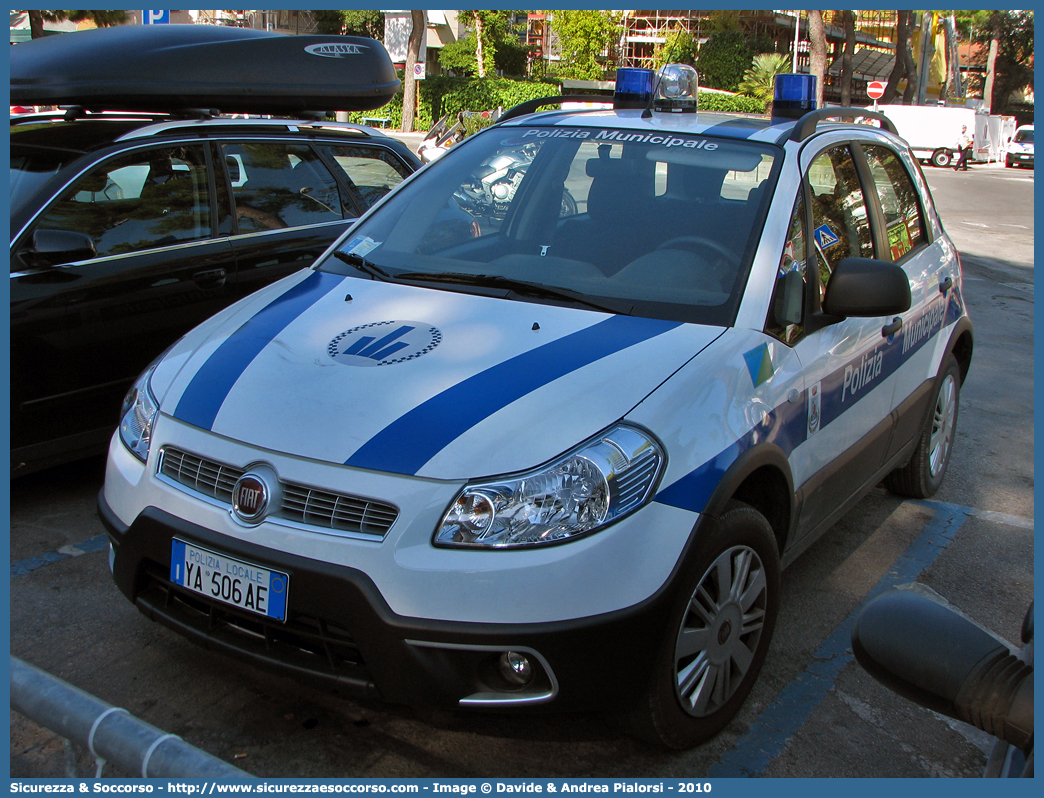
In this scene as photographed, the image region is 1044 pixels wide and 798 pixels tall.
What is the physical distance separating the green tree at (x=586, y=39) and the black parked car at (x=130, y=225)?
48.4m

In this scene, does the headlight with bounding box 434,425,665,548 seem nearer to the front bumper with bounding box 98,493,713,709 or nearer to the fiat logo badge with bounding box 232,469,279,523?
the front bumper with bounding box 98,493,713,709

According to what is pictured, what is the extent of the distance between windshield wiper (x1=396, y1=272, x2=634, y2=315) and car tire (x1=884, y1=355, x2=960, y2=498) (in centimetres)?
220

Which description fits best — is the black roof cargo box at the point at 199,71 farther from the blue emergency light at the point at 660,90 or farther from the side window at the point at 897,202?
the side window at the point at 897,202

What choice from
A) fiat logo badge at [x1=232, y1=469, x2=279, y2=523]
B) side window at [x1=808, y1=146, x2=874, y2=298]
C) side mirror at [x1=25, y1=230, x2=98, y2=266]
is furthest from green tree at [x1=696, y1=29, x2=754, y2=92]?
fiat logo badge at [x1=232, y1=469, x2=279, y2=523]

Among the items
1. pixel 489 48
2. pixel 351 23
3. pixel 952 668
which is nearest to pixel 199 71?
pixel 952 668

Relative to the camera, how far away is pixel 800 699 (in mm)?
3094

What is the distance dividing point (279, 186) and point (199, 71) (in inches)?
28.0

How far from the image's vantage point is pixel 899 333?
393 centimetres

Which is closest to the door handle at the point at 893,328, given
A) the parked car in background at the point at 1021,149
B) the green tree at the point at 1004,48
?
the parked car in background at the point at 1021,149

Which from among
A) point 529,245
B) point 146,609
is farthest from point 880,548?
point 146,609

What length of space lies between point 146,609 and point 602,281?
1.71 metres

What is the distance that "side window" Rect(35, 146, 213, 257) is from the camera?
436 cm
